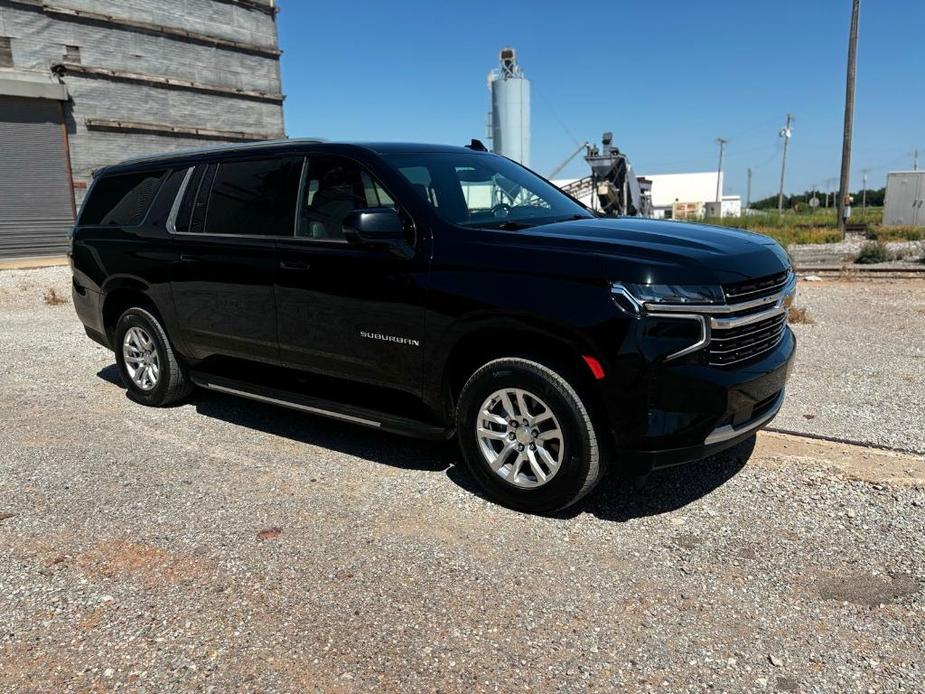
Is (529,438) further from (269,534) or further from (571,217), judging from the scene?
(571,217)

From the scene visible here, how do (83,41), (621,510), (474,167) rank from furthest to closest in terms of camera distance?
(83,41) < (474,167) < (621,510)

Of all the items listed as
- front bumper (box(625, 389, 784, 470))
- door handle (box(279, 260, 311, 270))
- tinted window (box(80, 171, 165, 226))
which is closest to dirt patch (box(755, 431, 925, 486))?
front bumper (box(625, 389, 784, 470))

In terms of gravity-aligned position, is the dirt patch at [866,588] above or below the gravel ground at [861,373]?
below

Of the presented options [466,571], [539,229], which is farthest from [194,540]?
[539,229]

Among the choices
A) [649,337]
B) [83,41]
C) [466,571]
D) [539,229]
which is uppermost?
[83,41]

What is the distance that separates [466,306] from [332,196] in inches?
55.2

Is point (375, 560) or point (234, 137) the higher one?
point (234, 137)

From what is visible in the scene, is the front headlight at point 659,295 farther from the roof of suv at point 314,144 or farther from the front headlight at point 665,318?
the roof of suv at point 314,144

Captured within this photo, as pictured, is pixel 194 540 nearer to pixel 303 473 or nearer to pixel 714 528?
pixel 303 473

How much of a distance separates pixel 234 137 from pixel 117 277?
2376cm

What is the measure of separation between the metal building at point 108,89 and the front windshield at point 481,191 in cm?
2060

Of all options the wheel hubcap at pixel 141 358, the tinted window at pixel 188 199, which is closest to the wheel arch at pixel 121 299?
the wheel hubcap at pixel 141 358

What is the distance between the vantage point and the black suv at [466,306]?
365 centimetres

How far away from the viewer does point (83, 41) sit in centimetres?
2317
